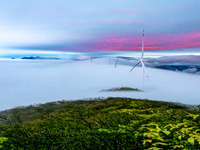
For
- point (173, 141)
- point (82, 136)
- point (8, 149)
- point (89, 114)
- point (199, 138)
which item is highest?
point (199, 138)

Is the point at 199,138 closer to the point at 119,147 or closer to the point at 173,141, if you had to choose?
the point at 173,141

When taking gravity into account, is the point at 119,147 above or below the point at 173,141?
below

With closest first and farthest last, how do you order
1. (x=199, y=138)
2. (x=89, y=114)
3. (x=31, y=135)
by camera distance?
(x=199, y=138) < (x=31, y=135) < (x=89, y=114)

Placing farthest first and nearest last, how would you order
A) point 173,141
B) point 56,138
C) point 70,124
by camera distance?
1. point 70,124
2. point 56,138
3. point 173,141

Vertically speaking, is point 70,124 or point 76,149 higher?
point 76,149

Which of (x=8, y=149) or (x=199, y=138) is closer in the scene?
(x=199, y=138)

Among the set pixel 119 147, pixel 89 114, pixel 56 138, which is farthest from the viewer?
pixel 89 114

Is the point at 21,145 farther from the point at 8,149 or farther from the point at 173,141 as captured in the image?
the point at 173,141

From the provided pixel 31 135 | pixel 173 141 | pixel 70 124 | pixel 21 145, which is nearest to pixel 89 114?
pixel 70 124

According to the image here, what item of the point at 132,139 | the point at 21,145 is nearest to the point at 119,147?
the point at 132,139
